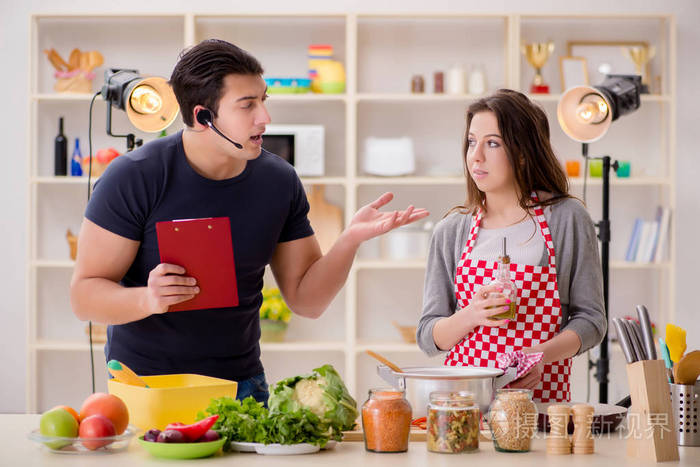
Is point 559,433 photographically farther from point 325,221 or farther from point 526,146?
point 325,221

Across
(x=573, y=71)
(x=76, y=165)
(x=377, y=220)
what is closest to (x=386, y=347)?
(x=573, y=71)

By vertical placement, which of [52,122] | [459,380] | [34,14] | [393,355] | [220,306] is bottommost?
[393,355]

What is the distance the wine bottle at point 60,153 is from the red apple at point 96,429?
10.2 ft

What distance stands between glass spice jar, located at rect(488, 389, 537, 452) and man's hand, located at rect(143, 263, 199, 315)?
2.18 ft

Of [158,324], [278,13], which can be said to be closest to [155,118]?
[158,324]

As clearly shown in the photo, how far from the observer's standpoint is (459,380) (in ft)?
4.91

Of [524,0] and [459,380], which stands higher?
[524,0]

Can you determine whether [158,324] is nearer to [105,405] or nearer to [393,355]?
[105,405]

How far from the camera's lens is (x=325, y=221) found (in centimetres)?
434

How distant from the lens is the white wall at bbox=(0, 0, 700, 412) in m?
4.41

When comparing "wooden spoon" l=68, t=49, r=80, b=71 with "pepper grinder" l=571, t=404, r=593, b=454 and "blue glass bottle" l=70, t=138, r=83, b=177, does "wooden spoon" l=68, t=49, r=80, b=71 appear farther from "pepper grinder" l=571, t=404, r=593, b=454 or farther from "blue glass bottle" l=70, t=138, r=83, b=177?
"pepper grinder" l=571, t=404, r=593, b=454

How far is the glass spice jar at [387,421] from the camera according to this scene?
1423 millimetres

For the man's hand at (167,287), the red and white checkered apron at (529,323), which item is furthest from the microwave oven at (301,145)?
the man's hand at (167,287)

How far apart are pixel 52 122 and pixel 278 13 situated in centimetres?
139
